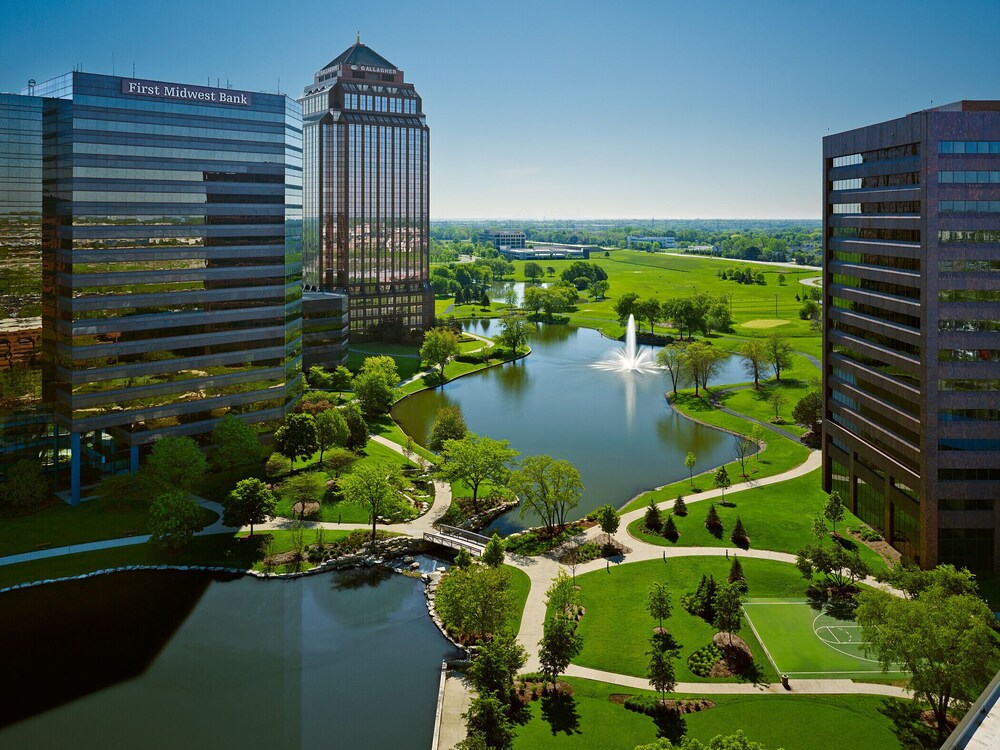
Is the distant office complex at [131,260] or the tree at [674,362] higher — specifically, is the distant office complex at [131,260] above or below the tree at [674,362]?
above

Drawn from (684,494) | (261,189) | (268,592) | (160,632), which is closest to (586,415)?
(684,494)

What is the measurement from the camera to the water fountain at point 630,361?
139 meters

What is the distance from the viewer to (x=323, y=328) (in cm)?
11925

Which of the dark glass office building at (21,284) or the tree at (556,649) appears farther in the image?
the dark glass office building at (21,284)

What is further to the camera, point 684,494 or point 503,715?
point 684,494

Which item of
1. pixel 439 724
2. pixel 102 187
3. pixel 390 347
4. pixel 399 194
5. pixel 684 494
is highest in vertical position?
pixel 399 194

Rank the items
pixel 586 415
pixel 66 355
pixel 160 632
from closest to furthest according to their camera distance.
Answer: pixel 160 632
pixel 66 355
pixel 586 415

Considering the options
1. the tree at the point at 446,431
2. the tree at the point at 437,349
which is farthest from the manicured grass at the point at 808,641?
the tree at the point at 437,349

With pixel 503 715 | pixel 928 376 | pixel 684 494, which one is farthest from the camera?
pixel 684 494

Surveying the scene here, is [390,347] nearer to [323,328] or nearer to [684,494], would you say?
[323,328]

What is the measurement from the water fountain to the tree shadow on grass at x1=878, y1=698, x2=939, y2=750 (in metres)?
98.9

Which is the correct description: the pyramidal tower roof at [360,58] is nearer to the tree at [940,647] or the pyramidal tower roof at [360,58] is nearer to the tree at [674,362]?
the tree at [674,362]

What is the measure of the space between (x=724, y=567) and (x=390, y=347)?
102m

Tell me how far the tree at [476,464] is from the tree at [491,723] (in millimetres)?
29627
